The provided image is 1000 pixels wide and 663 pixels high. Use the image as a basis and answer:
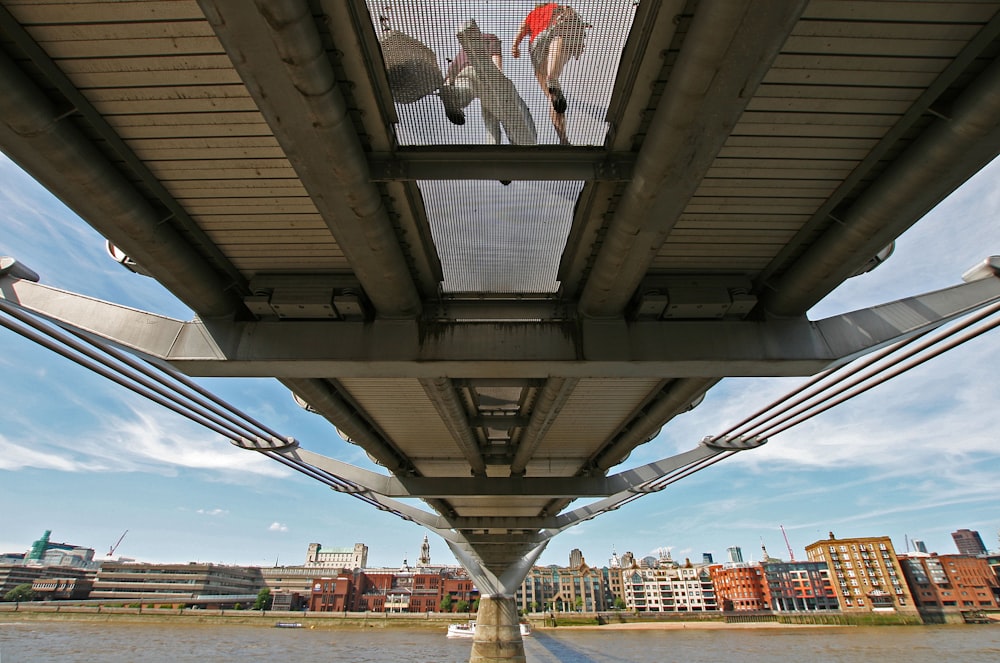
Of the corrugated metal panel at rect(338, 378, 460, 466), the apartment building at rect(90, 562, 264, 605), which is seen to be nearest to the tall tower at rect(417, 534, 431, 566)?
the apartment building at rect(90, 562, 264, 605)

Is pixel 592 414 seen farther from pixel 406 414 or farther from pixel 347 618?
pixel 347 618

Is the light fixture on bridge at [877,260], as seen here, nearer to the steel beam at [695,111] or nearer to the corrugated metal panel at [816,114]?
the corrugated metal panel at [816,114]

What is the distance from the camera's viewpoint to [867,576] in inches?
3504

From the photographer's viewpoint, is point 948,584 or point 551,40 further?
point 948,584

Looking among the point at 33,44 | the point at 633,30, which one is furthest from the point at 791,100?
the point at 33,44

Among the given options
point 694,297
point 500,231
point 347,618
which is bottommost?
point 347,618

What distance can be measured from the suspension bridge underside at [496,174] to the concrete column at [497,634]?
2889cm

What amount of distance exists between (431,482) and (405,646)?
39802mm

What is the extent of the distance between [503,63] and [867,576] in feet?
372

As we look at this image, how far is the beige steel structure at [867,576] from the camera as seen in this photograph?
85188mm

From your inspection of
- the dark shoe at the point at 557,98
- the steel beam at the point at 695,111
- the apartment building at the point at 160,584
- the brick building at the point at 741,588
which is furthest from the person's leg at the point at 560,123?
the brick building at the point at 741,588

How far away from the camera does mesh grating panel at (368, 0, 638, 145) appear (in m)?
3.78

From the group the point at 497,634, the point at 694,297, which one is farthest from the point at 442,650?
the point at 694,297

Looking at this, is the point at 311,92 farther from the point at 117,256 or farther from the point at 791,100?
the point at 117,256
